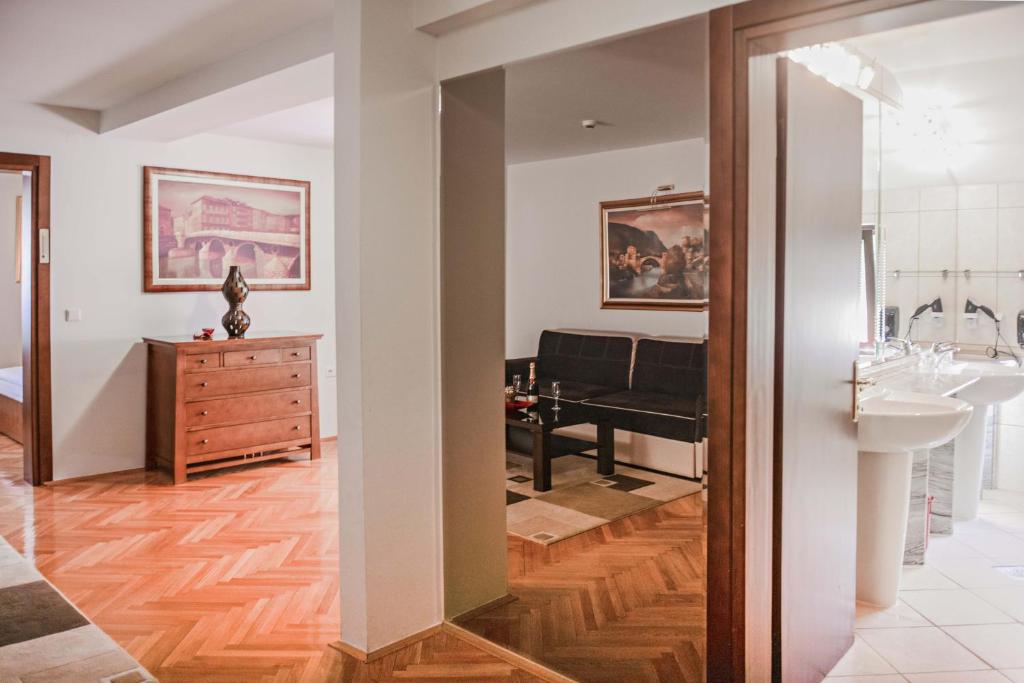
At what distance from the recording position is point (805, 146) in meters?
2.35

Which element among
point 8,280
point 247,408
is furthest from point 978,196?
point 8,280

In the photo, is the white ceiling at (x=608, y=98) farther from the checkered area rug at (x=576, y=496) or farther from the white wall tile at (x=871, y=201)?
the checkered area rug at (x=576, y=496)

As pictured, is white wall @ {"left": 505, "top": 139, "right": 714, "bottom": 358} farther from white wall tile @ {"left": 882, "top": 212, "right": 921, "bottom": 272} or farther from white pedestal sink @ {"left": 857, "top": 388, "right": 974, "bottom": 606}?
white pedestal sink @ {"left": 857, "top": 388, "right": 974, "bottom": 606}

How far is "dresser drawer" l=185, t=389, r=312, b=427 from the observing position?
210 inches

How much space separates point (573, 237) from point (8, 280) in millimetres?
6290

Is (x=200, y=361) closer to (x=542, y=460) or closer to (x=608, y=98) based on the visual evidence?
(x=542, y=460)

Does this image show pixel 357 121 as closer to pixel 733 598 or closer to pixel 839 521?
pixel 733 598

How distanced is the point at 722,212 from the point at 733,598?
103cm

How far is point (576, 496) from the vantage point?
446cm

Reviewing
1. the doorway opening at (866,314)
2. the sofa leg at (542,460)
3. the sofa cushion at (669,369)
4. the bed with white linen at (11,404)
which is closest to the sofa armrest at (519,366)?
the sofa leg at (542,460)

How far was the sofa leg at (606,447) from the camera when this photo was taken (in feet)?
15.5

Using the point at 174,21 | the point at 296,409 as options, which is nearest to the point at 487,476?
the point at 174,21

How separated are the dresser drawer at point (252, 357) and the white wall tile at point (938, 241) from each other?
13.1 feet

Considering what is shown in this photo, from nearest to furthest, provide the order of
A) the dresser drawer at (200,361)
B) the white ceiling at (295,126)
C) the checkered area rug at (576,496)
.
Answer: the checkered area rug at (576,496) < the white ceiling at (295,126) < the dresser drawer at (200,361)
